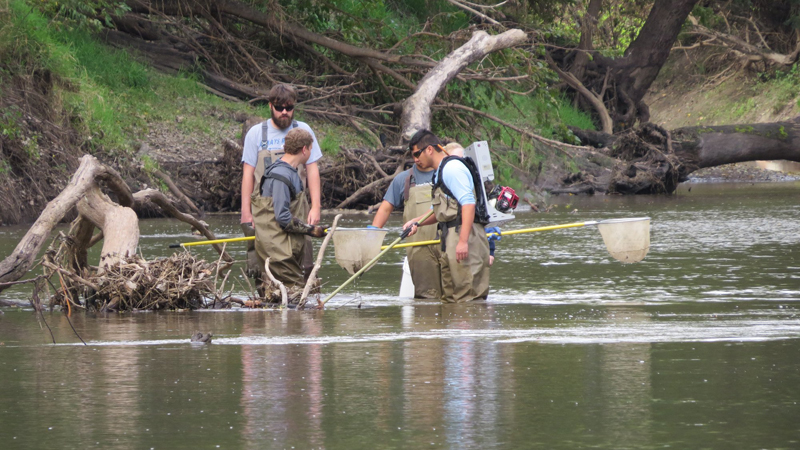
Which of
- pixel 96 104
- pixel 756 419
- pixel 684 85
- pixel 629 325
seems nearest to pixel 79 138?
pixel 96 104

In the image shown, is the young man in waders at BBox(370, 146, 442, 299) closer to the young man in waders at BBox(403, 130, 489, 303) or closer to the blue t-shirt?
the young man in waders at BBox(403, 130, 489, 303)

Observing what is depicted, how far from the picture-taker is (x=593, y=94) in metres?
34.6

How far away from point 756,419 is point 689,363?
1.41 metres

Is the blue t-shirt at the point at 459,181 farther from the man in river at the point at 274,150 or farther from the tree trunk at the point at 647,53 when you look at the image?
the tree trunk at the point at 647,53

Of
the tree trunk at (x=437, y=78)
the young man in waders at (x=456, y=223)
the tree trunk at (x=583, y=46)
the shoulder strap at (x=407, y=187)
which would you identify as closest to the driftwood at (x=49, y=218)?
the shoulder strap at (x=407, y=187)

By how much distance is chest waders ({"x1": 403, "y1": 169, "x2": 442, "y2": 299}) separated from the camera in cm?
1084

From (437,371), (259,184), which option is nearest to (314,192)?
(259,184)

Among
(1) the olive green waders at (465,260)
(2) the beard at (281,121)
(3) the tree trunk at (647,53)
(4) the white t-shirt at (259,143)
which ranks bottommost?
(1) the olive green waders at (465,260)

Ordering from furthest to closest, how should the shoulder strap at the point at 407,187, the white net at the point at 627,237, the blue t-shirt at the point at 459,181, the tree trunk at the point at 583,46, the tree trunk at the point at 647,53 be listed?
the tree trunk at the point at 583,46 → the tree trunk at the point at 647,53 → the white net at the point at 627,237 → the shoulder strap at the point at 407,187 → the blue t-shirt at the point at 459,181

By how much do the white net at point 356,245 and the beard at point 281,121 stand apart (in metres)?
1.01

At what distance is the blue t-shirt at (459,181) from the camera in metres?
9.98

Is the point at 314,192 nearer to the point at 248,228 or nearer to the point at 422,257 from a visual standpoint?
the point at 248,228

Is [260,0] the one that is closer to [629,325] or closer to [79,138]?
[79,138]

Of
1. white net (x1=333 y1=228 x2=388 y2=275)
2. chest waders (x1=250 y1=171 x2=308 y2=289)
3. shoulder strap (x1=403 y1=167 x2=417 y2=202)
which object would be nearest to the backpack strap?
chest waders (x1=250 y1=171 x2=308 y2=289)
